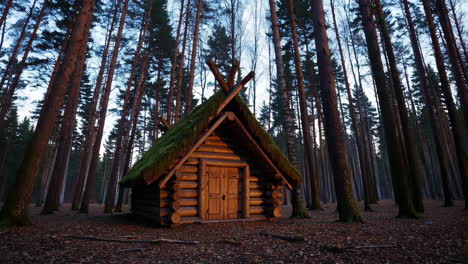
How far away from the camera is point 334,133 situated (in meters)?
8.84

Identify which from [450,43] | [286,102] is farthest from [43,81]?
[450,43]

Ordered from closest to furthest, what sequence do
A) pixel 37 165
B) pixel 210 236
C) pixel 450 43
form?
pixel 210 236 → pixel 37 165 → pixel 450 43

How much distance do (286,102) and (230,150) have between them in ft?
11.8

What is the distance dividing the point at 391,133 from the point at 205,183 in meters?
7.62

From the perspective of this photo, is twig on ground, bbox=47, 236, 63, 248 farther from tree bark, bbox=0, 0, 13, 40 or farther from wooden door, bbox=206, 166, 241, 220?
tree bark, bbox=0, 0, 13, 40

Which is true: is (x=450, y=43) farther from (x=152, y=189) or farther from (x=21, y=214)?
(x=21, y=214)

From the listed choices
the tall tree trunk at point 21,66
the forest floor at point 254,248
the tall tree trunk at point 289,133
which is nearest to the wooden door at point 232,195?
the forest floor at point 254,248

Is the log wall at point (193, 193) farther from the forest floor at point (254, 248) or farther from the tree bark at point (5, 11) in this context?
the tree bark at point (5, 11)

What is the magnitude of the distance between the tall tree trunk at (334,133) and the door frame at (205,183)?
3345 millimetres

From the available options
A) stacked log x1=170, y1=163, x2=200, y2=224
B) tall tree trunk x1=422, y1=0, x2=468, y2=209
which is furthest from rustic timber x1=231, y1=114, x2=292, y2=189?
tall tree trunk x1=422, y1=0, x2=468, y2=209

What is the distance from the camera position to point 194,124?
8383 millimetres

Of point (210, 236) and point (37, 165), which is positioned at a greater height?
point (37, 165)

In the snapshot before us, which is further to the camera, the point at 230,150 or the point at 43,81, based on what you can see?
the point at 43,81

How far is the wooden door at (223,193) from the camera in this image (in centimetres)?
903
